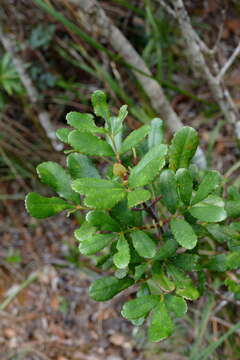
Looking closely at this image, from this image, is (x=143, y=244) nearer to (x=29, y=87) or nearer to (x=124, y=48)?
(x=124, y=48)

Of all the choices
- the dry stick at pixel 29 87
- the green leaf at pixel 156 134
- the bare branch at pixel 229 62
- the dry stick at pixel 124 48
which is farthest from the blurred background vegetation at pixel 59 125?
the green leaf at pixel 156 134

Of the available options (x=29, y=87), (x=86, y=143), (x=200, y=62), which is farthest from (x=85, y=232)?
(x=29, y=87)

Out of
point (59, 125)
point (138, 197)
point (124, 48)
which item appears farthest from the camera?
point (59, 125)

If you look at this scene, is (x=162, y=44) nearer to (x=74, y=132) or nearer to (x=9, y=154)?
(x=9, y=154)

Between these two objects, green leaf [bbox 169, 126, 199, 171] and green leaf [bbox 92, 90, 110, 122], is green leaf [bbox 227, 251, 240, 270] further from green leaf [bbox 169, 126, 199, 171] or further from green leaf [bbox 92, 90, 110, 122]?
green leaf [bbox 92, 90, 110, 122]

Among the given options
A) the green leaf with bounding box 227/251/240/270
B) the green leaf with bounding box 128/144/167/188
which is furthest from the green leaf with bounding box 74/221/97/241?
the green leaf with bounding box 227/251/240/270

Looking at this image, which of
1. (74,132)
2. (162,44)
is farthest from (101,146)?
(162,44)
